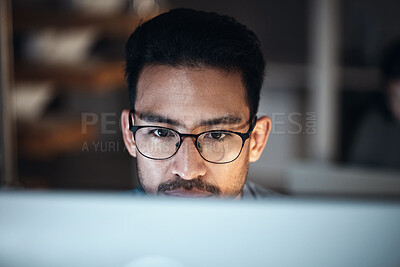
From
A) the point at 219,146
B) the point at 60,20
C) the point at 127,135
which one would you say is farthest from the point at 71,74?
the point at 219,146

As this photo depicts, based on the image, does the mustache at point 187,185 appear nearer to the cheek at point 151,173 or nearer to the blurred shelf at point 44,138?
the cheek at point 151,173

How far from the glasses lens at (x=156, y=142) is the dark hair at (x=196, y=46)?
0.04 metres

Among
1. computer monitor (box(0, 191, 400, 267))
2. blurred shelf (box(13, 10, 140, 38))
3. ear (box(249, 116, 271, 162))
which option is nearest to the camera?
computer monitor (box(0, 191, 400, 267))

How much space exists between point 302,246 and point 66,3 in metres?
0.90

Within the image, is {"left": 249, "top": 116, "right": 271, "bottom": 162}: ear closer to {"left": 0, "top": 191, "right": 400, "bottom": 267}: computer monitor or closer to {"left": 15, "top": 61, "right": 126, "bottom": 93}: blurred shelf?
{"left": 0, "top": 191, "right": 400, "bottom": 267}: computer monitor

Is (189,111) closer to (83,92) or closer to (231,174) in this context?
(231,174)

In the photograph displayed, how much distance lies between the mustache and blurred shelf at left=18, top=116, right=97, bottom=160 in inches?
15.1

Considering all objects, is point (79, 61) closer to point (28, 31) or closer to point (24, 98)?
point (28, 31)

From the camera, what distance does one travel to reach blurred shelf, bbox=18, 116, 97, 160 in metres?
0.87

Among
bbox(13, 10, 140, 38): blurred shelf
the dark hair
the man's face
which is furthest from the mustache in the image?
bbox(13, 10, 140, 38): blurred shelf

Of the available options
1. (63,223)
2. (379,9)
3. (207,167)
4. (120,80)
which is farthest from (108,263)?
(379,9)

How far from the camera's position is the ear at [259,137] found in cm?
53

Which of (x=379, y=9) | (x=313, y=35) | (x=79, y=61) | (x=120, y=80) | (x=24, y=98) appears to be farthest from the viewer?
(x=313, y=35)

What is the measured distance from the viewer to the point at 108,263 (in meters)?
0.42
